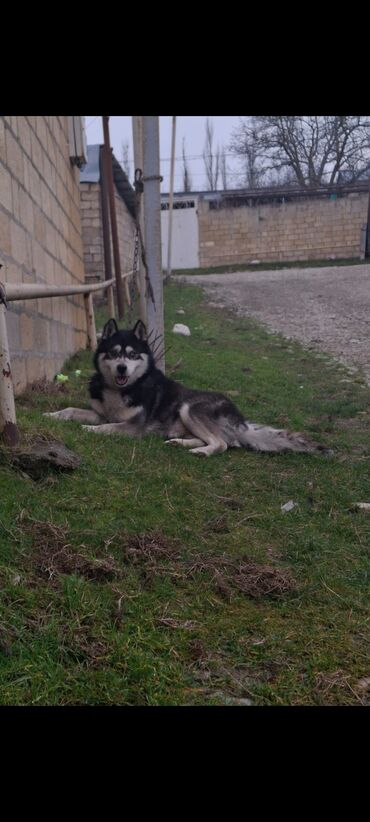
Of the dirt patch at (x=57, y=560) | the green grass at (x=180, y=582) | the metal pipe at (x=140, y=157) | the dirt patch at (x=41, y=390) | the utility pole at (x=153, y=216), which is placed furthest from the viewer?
the metal pipe at (x=140, y=157)

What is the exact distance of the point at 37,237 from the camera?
5543mm

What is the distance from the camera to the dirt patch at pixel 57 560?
2.26m

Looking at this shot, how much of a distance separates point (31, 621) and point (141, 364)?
368cm

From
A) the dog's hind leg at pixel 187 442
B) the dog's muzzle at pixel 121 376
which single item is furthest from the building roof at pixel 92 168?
the dog's hind leg at pixel 187 442

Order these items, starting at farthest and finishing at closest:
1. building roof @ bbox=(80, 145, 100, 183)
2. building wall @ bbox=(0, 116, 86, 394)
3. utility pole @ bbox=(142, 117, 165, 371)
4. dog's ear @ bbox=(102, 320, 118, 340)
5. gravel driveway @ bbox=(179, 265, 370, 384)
→ building roof @ bbox=(80, 145, 100, 183), gravel driveway @ bbox=(179, 265, 370, 384), utility pole @ bbox=(142, 117, 165, 371), dog's ear @ bbox=(102, 320, 118, 340), building wall @ bbox=(0, 116, 86, 394)

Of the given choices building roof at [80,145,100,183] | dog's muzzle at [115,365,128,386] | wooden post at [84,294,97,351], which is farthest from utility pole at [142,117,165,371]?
building roof at [80,145,100,183]

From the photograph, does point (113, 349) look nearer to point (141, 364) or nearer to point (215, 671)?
point (141, 364)

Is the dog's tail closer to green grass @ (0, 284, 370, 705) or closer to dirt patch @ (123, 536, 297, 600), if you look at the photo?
green grass @ (0, 284, 370, 705)

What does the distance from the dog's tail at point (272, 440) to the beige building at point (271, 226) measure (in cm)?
2330

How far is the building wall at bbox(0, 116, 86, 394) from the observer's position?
173 inches

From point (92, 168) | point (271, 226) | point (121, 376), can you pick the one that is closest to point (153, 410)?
point (121, 376)

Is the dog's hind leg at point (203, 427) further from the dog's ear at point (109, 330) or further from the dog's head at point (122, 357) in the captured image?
the dog's ear at point (109, 330)

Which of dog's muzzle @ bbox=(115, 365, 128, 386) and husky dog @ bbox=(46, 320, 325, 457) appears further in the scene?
dog's muzzle @ bbox=(115, 365, 128, 386)
